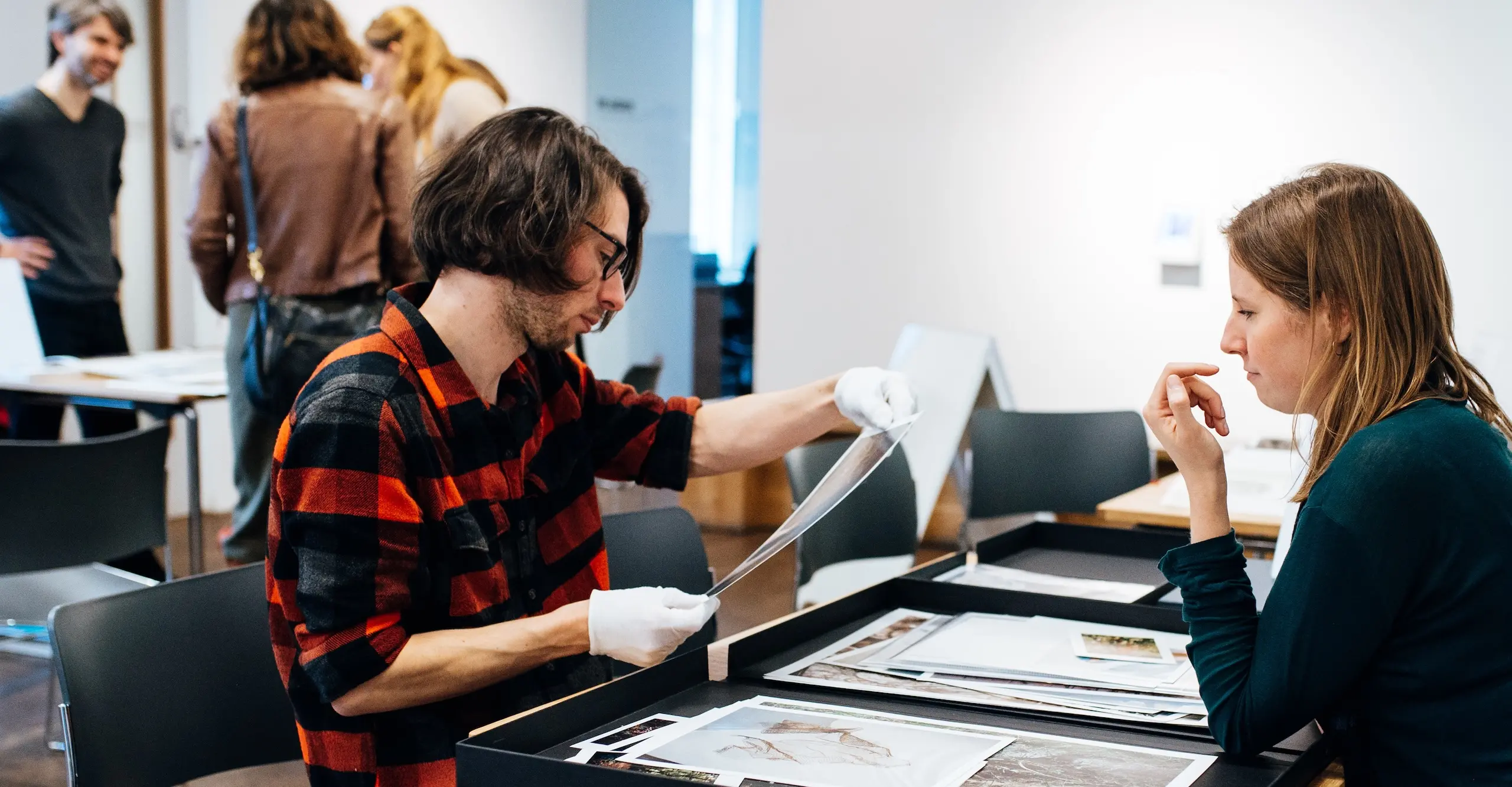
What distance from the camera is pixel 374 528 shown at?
1.27 metres

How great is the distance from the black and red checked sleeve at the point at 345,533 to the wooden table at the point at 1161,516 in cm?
158

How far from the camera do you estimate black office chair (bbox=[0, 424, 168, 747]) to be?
2.48 meters

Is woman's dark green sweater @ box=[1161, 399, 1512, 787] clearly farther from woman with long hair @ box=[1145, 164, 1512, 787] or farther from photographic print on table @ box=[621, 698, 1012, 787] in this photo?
photographic print on table @ box=[621, 698, 1012, 787]

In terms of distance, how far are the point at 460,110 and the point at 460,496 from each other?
8.47ft

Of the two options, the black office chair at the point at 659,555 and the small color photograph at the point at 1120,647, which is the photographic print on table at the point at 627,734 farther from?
the black office chair at the point at 659,555

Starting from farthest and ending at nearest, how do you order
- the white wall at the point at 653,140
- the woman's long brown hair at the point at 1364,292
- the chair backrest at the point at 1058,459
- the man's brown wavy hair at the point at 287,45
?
the white wall at the point at 653,140 < the chair backrest at the point at 1058,459 < the man's brown wavy hair at the point at 287,45 < the woman's long brown hair at the point at 1364,292

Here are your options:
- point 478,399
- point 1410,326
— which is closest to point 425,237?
point 478,399

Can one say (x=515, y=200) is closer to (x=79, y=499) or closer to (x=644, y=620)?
(x=644, y=620)

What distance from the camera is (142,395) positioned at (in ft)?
10.7

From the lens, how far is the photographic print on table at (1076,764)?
3.50 feet

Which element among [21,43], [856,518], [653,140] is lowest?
[856,518]

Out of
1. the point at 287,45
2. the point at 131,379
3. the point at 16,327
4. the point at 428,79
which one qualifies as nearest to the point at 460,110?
the point at 428,79

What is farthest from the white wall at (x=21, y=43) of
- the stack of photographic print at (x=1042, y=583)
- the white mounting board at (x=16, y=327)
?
the stack of photographic print at (x=1042, y=583)

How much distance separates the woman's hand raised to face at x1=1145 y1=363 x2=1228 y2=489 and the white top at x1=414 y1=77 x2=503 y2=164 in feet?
9.00
